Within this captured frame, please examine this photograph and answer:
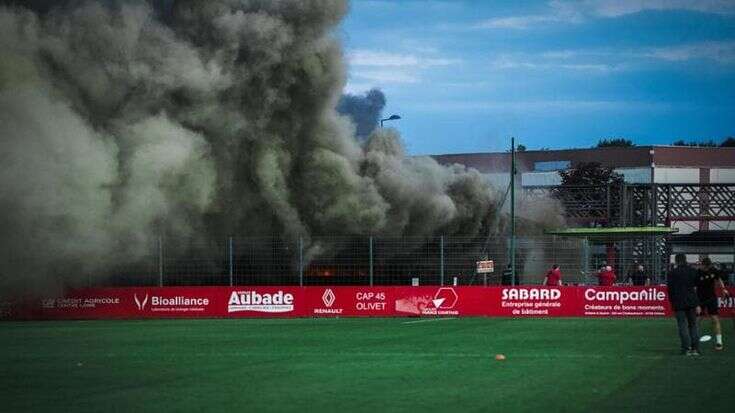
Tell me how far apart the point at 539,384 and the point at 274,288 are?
22.7 m

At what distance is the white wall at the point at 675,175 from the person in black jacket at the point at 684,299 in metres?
76.1

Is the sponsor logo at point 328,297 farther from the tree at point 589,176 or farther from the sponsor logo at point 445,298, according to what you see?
the tree at point 589,176

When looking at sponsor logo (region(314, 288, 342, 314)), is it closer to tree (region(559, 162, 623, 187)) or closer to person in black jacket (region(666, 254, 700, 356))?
person in black jacket (region(666, 254, 700, 356))

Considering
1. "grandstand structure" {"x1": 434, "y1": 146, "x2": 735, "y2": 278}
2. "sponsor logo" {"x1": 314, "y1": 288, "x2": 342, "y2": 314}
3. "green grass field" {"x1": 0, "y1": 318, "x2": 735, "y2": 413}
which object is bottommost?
"green grass field" {"x1": 0, "y1": 318, "x2": 735, "y2": 413}

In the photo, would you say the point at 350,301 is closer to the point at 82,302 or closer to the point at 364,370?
the point at 82,302

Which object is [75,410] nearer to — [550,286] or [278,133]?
[550,286]

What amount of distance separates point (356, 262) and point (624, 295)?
1066 centimetres

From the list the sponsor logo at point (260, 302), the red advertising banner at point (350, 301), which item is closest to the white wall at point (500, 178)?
the red advertising banner at point (350, 301)

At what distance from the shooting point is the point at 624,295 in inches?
1420

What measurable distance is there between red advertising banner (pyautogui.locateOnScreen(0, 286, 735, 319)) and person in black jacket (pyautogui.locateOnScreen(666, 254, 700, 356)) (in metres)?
16.1

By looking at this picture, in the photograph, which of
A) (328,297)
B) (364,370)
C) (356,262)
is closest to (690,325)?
(364,370)

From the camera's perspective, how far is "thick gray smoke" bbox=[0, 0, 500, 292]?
41156 mm

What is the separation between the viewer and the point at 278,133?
169ft

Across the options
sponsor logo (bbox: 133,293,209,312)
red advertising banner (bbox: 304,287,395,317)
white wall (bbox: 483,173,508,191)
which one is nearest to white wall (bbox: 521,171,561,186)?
white wall (bbox: 483,173,508,191)
